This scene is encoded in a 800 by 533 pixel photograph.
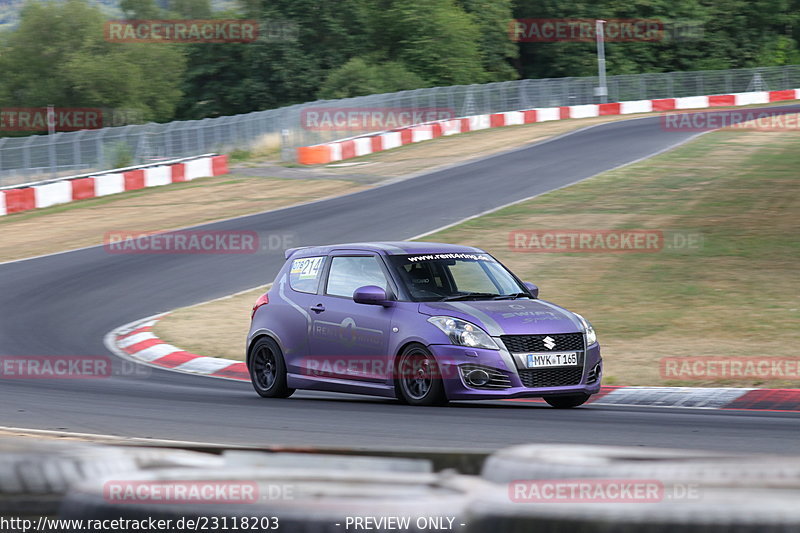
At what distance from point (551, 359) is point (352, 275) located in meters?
2.25

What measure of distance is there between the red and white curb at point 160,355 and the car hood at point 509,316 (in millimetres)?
3882

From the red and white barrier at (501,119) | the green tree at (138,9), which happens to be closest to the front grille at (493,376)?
the red and white barrier at (501,119)

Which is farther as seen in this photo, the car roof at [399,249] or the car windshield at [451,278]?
the car roof at [399,249]

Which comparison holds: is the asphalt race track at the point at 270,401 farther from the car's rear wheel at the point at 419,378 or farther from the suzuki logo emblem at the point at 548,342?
the suzuki logo emblem at the point at 548,342

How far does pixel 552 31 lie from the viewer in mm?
73375

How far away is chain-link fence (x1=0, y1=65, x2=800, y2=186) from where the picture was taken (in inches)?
1238

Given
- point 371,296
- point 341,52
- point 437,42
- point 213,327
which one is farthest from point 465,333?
point 341,52

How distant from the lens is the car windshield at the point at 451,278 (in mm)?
10238

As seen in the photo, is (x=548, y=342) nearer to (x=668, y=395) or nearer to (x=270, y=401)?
(x=668, y=395)

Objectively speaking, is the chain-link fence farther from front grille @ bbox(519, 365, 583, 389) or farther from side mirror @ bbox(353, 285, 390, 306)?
front grille @ bbox(519, 365, 583, 389)

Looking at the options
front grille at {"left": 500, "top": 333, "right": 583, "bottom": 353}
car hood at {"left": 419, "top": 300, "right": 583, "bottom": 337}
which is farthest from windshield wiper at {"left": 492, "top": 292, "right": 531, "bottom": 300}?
front grille at {"left": 500, "top": 333, "right": 583, "bottom": 353}

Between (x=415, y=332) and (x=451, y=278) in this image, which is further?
(x=451, y=278)

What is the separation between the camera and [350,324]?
405 inches

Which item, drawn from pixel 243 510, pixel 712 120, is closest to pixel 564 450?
pixel 243 510
